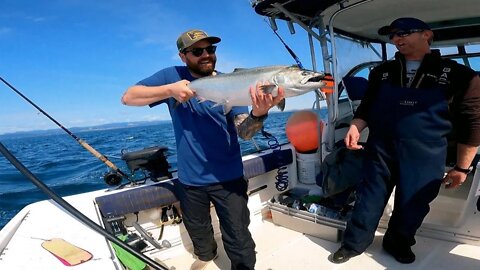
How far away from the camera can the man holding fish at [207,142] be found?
8.38 feet

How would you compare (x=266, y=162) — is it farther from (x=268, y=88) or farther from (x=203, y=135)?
(x=268, y=88)

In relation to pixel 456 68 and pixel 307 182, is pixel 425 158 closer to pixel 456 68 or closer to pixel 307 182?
pixel 456 68

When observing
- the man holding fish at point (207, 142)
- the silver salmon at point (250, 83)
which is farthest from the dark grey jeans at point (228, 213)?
the silver salmon at point (250, 83)

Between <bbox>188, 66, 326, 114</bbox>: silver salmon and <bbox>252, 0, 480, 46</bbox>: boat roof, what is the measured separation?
154 centimetres

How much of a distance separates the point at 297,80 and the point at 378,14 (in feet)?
8.79

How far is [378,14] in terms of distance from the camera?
4.04 metres

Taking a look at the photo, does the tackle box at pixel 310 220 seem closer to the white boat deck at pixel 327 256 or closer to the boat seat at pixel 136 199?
the white boat deck at pixel 327 256

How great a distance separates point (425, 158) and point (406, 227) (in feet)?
2.29

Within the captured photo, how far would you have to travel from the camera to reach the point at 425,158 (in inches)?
105

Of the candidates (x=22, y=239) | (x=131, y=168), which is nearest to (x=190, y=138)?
(x=131, y=168)

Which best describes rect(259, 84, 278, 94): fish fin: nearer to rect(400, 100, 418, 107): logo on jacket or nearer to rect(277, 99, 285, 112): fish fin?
rect(277, 99, 285, 112): fish fin

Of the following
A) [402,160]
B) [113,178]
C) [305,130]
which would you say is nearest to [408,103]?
[402,160]

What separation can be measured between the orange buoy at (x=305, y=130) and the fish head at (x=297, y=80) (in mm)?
2103

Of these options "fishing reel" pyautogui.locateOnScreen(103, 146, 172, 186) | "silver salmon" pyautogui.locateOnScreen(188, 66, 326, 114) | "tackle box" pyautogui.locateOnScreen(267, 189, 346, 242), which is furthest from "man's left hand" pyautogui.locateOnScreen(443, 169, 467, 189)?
"fishing reel" pyautogui.locateOnScreen(103, 146, 172, 186)
